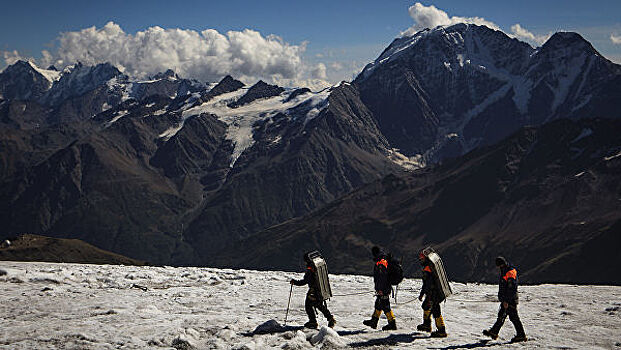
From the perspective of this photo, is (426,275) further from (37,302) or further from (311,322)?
(37,302)

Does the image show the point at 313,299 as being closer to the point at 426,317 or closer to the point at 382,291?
the point at 382,291

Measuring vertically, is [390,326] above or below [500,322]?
below

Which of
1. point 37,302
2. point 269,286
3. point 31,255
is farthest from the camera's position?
point 31,255

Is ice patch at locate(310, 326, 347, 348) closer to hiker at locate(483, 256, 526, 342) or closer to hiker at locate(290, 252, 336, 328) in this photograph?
hiker at locate(290, 252, 336, 328)

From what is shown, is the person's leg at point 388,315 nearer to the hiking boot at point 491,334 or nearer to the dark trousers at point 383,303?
the dark trousers at point 383,303

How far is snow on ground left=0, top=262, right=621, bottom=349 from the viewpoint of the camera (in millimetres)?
20516

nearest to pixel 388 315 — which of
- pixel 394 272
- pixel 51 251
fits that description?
pixel 394 272

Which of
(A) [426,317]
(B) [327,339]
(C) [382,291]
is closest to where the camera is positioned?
(B) [327,339]

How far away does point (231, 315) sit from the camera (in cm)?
2564

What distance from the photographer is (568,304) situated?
1189 inches

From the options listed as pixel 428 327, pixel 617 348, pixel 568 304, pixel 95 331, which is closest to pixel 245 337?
pixel 95 331

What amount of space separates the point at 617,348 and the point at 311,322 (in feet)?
39.0

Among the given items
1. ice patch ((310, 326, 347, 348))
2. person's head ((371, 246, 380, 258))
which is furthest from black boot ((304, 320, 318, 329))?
person's head ((371, 246, 380, 258))

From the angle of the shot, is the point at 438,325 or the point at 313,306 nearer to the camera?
the point at 438,325
